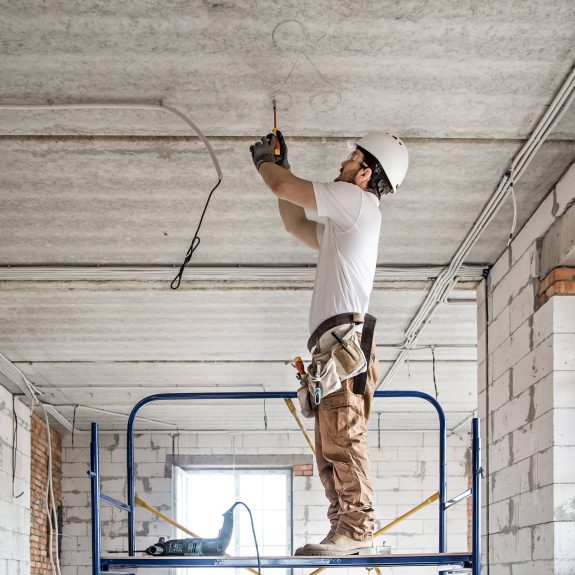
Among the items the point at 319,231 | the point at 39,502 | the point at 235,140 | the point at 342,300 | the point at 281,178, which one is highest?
the point at 235,140

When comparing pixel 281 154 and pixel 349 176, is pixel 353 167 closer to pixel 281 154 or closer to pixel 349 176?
pixel 349 176

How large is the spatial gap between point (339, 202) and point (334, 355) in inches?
21.8

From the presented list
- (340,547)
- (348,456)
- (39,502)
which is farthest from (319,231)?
(39,502)

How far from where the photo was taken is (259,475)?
12.5 meters

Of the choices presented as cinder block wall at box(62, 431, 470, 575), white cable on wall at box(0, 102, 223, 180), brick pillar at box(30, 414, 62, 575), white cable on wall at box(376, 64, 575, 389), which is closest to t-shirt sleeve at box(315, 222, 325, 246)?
white cable on wall at box(0, 102, 223, 180)

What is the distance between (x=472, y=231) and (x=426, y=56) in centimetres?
202

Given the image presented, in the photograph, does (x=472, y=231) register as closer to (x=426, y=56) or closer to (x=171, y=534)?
(x=426, y=56)

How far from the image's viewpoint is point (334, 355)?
11.1ft

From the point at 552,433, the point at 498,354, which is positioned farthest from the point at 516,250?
the point at 552,433

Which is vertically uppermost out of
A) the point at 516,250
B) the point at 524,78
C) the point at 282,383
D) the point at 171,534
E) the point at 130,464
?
the point at 524,78

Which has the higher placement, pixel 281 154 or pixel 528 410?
pixel 281 154

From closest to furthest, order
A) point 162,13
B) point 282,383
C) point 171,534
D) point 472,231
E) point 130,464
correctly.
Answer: point 162,13
point 130,464
point 472,231
point 282,383
point 171,534

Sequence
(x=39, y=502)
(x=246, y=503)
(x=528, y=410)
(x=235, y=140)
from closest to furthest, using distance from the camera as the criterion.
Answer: (x=235, y=140) → (x=528, y=410) → (x=39, y=502) → (x=246, y=503)

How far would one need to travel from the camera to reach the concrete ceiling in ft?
11.3
